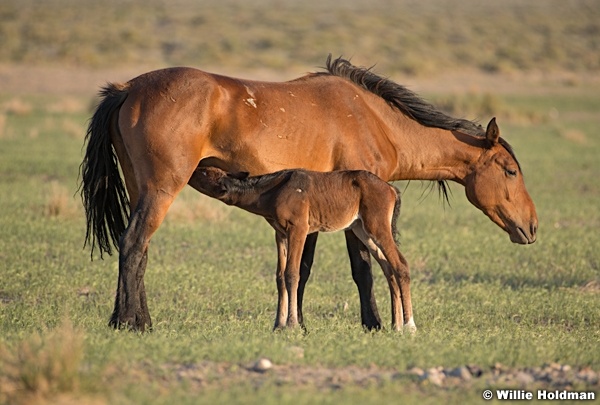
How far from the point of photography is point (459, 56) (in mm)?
50531

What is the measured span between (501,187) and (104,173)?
370 centimetres

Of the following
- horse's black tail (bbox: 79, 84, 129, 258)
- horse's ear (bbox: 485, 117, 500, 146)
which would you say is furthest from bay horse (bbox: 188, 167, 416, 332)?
horse's ear (bbox: 485, 117, 500, 146)

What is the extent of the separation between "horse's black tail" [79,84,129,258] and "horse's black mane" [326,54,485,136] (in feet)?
7.10

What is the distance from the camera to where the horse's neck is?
900 cm

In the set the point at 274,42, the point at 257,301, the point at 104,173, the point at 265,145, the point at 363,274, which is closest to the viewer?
the point at 265,145

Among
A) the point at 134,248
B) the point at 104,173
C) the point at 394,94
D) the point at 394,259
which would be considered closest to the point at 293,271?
the point at 394,259

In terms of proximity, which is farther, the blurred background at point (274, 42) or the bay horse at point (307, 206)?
the blurred background at point (274, 42)

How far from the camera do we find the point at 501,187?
29.5 feet

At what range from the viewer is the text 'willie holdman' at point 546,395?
5.62 metres

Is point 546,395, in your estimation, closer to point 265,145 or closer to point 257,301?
point 265,145

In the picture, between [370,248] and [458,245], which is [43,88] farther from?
[370,248]

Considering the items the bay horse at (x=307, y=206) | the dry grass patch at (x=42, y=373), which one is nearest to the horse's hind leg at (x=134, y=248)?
the bay horse at (x=307, y=206)

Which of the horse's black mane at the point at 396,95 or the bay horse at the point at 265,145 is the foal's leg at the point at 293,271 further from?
the horse's black mane at the point at 396,95

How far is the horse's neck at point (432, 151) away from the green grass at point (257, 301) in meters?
1.35
